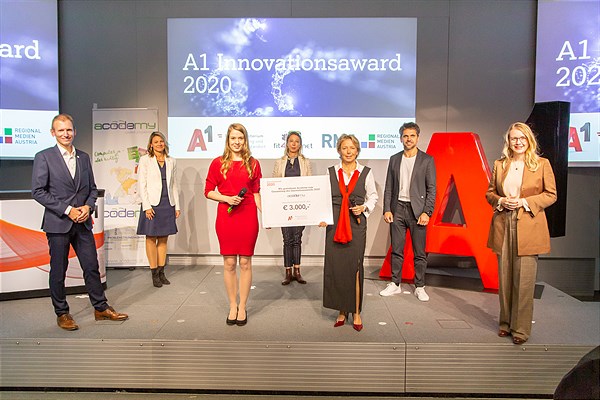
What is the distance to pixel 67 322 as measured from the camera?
11.4 feet

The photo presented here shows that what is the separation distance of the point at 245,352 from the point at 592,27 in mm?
5789

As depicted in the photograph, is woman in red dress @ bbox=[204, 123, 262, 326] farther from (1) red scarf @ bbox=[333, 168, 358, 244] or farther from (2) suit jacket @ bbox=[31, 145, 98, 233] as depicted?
(2) suit jacket @ bbox=[31, 145, 98, 233]

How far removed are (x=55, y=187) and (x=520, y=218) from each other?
3440 mm

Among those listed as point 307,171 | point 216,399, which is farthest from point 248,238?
point 307,171

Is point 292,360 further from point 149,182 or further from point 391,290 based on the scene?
point 149,182

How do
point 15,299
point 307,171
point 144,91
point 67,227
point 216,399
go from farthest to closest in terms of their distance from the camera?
point 144,91
point 307,171
point 15,299
point 67,227
point 216,399

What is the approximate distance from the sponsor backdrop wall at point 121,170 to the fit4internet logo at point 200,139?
0.51m

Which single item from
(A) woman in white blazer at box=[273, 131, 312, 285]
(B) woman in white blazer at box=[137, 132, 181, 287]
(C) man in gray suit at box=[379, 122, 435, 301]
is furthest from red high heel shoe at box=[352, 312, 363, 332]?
(B) woman in white blazer at box=[137, 132, 181, 287]

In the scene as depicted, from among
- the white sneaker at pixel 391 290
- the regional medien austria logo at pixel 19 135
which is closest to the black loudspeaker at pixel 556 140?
the white sneaker at pixel 391 290

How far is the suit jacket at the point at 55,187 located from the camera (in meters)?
3.29

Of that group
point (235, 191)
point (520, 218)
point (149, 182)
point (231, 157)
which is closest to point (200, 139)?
point (149, 182)

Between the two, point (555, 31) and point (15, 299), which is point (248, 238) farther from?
point (555, 31)

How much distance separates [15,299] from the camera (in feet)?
14.2

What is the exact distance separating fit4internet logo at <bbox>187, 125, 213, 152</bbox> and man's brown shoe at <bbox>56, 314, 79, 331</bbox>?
295cm
